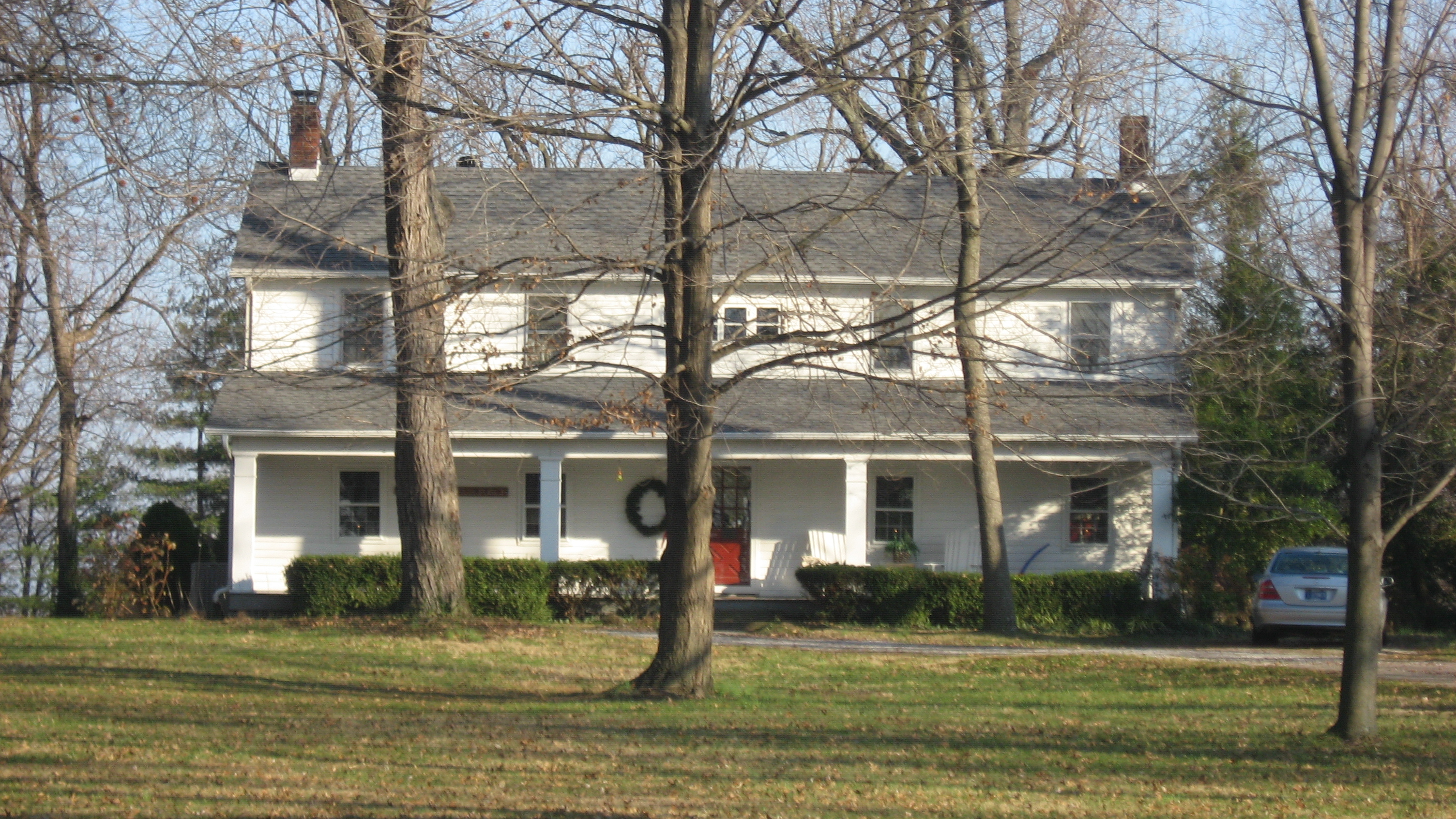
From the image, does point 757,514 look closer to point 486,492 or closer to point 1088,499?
point 486,492

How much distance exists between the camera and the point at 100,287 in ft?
81.3

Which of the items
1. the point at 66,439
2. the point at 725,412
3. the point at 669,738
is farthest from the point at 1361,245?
the point at 66,439

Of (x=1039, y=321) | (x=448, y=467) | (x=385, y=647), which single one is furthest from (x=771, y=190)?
(x=385, y=647)

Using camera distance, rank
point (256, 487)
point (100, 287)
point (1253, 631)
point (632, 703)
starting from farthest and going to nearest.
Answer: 1. point (100, 287)
2. point (256, 487)
3. point (1253, 631)
4. point (632, 703)

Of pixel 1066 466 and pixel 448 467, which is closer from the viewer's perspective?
pixel 448 467

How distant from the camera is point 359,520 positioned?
72.4ft

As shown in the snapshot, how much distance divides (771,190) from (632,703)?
443 inches

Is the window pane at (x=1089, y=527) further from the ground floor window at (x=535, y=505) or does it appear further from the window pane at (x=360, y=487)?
the window pane at (x=360, y=487)

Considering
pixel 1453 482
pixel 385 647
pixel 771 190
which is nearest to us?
pixel 385 647

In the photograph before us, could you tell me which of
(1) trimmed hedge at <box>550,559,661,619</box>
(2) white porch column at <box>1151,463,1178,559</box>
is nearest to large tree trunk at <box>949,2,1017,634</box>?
(2) white porch column at <box>1151,463,1178,559</box>

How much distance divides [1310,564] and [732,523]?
29.6 ft

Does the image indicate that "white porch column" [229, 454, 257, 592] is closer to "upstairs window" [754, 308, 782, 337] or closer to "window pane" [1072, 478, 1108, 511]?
"upstairs window" [754, 308, 782, 337]

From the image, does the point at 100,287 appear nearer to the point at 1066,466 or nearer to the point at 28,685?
the point at 28,685

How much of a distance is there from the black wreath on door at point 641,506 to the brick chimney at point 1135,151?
12.9 m
